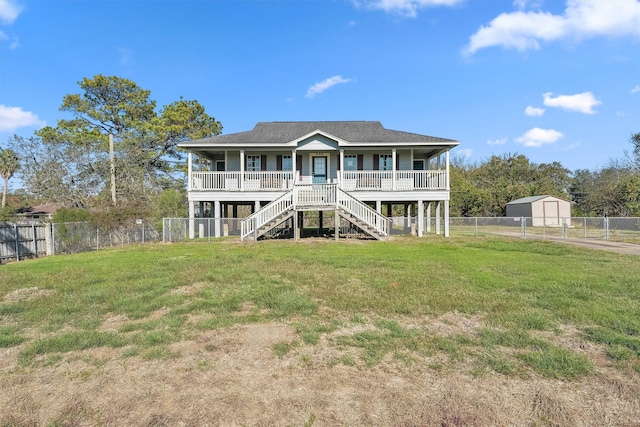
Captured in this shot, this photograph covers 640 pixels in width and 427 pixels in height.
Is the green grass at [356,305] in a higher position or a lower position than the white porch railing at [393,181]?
lower

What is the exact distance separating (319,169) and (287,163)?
1910 mm

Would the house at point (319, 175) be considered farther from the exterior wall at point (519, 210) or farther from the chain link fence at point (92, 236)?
the exterior wall at point (519, 210)

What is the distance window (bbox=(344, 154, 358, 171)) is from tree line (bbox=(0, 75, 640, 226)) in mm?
11545

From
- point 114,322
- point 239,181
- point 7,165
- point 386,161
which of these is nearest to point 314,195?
point 239,181

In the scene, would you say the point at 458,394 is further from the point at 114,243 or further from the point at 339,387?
the point at 114,243

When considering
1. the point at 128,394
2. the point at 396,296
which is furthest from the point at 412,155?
the point at 128,394

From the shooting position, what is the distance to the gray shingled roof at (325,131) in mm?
18484

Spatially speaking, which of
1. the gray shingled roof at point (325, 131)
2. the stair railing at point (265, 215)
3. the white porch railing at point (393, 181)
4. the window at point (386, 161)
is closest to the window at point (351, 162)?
the white porch railing at point (393, 181)

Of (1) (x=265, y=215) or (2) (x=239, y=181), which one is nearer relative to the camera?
(1) (x=265, y=215)

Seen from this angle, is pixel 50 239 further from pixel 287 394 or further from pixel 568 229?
pixel 568 229

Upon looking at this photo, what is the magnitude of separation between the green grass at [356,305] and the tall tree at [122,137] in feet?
67.4

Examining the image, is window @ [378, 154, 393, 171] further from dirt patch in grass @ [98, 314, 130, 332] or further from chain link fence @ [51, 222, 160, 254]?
dirt patch in grass @ [98, 314, 130, 332]

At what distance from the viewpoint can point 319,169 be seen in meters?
20.0

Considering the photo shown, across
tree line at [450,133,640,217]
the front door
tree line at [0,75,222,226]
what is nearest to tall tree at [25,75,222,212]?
tree line at [0,75,222,226]
